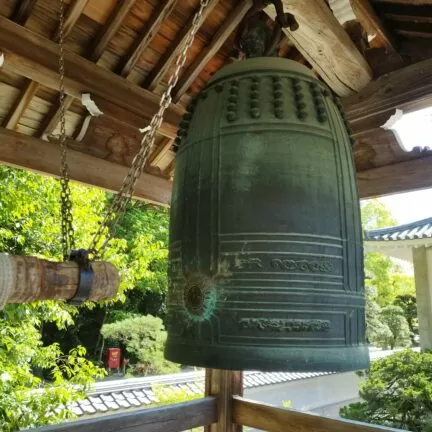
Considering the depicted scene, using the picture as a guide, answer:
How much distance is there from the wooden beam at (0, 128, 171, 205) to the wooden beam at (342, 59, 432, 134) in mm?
1573

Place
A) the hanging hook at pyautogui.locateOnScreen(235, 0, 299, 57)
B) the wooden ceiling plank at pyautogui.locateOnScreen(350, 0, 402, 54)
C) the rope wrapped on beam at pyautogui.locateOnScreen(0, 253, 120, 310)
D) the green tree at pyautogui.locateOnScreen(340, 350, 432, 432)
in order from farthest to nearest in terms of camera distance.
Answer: the green tree at pyautogui.locateOnScreen(340, 350, 432, 432) < the wooden ceiling plank at pyautogui.locateOnScreen(350, 0, 402, 54) < the hanging hook at pyautogui.locateOnScreen(235, 0, 299, 57) < the rope wrapped on beam at pyautogui.locateOnScreen(0, 253, 120, 310)

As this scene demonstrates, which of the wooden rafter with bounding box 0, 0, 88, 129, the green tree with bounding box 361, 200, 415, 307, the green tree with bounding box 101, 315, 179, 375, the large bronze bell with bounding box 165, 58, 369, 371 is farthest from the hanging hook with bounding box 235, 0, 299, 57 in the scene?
the green tree with bounding box 361, 200, 415, 307

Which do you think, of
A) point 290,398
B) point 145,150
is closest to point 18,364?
point 145,150

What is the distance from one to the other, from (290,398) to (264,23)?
810cm

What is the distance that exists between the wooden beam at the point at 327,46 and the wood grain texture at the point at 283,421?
6.70ft

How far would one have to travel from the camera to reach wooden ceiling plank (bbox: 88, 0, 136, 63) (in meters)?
2.70

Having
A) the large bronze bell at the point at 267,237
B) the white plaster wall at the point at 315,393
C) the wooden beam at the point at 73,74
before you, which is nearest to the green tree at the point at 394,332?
the white plaster wall at the point at 315,393

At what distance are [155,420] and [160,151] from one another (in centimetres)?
209

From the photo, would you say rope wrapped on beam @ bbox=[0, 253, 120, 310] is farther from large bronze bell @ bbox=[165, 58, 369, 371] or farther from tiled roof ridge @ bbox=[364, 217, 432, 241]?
tiled roof ridge @ bbox=[364, 217, 432, 241]

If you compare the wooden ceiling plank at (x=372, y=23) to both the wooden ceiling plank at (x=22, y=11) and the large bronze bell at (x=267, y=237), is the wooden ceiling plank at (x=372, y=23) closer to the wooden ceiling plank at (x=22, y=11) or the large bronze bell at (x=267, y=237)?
the large bronze bell at (x=267, y=237)

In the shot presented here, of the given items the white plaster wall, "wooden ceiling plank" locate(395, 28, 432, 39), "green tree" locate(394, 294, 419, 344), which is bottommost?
the white plaster wall

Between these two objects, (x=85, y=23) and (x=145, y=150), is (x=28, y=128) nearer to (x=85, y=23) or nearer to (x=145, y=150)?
(x=85, y=23)

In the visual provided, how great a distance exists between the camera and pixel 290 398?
8.40 metres

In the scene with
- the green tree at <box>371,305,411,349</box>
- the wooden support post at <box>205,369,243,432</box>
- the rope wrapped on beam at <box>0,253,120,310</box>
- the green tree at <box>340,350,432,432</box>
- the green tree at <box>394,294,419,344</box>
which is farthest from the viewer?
the green tree at <box>394,294,419,344</box>
